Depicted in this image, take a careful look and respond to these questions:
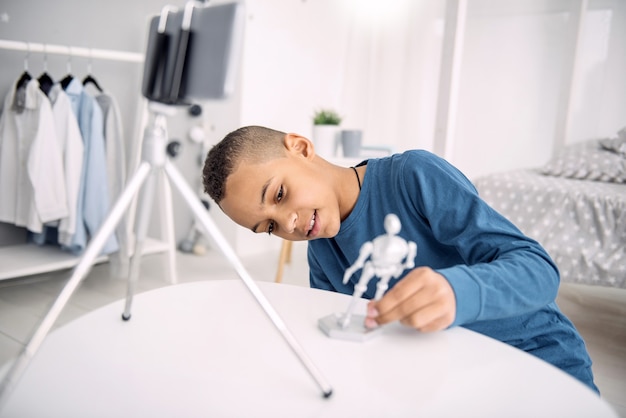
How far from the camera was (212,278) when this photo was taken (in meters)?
2.26

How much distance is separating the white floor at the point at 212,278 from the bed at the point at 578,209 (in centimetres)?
27

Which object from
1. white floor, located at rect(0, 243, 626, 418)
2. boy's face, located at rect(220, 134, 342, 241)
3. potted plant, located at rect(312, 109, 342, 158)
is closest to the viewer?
boy's face, located at rect(220, 134, 342, 241)

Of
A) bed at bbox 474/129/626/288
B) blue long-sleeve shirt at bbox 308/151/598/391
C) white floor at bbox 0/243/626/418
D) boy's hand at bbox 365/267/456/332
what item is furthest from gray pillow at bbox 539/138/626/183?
boy's hand at bbox 365/267/456/332

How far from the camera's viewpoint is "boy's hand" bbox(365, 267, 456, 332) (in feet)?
1.64

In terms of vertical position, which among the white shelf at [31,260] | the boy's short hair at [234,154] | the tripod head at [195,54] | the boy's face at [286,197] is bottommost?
the white shelf at [31,260]

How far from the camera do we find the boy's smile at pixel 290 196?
0.71m

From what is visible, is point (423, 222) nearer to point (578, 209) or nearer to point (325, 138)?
point (578, 209)

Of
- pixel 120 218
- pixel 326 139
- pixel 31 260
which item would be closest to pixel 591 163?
pixel 326 139

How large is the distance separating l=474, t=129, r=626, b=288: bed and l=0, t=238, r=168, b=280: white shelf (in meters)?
1.63

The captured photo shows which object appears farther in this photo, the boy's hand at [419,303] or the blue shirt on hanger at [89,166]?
the blue shirt on hanger at [89,166]

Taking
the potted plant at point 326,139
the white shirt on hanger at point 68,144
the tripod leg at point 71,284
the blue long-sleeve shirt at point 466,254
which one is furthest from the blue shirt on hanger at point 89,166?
the tripod leg at point 71,284

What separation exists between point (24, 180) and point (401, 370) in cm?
187

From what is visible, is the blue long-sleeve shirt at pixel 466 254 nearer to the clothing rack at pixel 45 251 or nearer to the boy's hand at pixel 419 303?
the boy's hand at pixel 419 303

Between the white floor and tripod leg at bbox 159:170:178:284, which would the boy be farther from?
tripod leg at bbox 159:170:178:284
